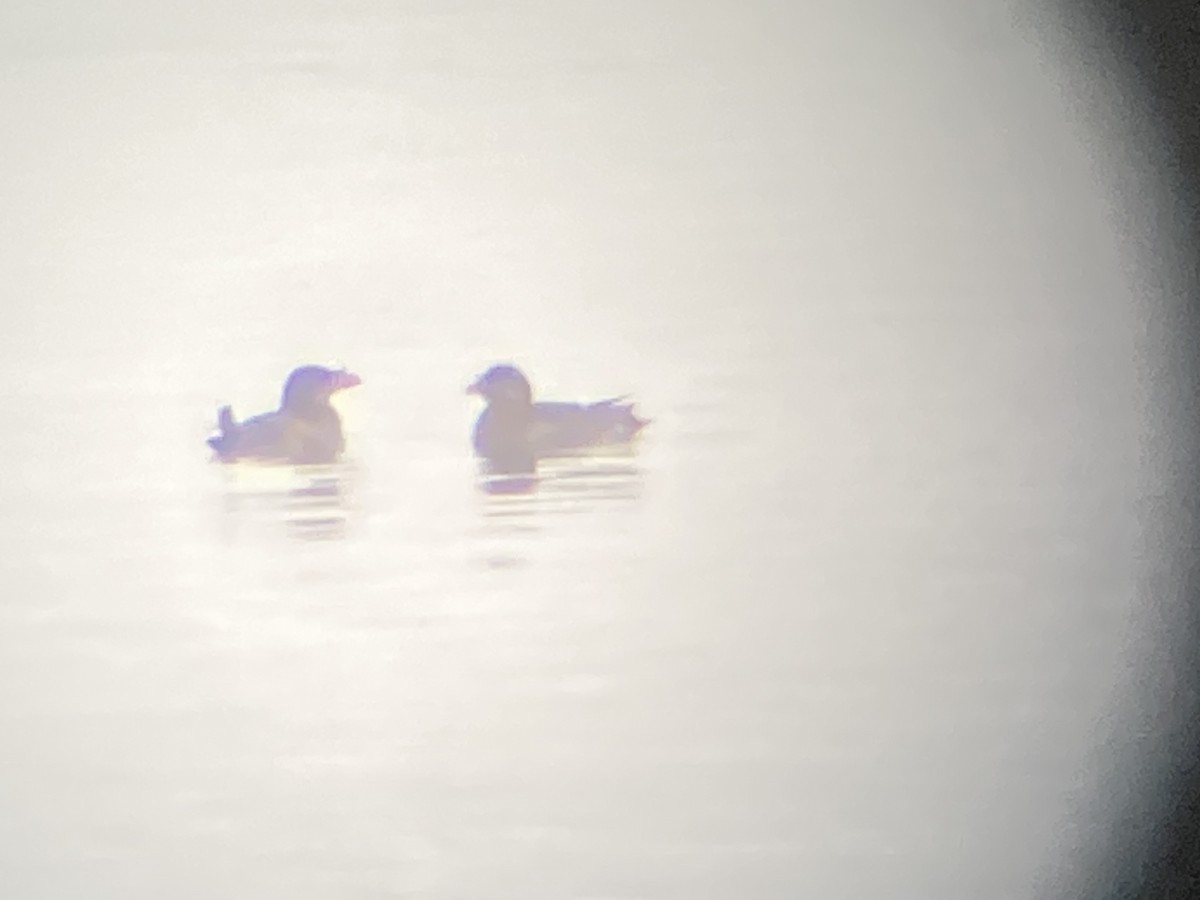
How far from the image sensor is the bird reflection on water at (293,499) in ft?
2.14

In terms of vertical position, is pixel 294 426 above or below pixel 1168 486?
above

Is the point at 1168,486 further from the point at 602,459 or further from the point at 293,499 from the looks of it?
the point at 293,499

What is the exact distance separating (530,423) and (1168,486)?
0.45m

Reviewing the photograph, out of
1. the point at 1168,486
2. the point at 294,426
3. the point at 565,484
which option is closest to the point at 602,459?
the point at 565,484

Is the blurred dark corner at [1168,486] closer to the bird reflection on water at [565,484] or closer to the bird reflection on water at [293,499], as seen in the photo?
the bird reflection on water at [565,484]

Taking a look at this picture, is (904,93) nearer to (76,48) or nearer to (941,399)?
(941,399)

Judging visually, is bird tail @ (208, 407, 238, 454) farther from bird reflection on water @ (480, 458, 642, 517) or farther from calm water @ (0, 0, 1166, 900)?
bird reflection on water @ (480, 458, 642, 517)

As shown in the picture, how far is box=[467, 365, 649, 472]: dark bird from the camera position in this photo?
2.15ft

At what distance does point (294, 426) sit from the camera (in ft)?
2.15

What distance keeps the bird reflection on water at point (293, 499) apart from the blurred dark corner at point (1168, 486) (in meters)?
0.57

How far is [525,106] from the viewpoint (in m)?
0.66

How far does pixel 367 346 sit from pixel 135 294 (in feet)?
0.56

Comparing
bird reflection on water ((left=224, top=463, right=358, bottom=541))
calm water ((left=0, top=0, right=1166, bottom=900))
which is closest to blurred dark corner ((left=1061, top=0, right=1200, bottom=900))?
calm water ((left=0, top=0, right=1166, bottom=900))

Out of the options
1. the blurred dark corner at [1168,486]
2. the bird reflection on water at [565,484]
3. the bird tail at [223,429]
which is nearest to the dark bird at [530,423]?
the bird reflection on water at [565,484]
